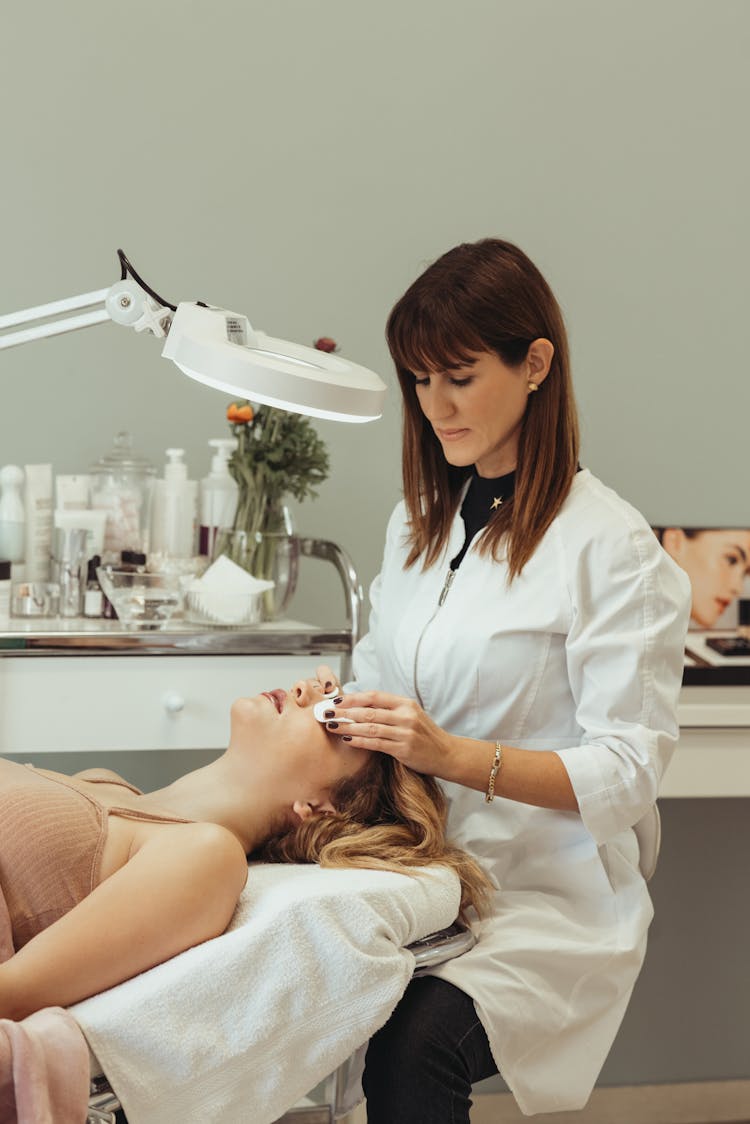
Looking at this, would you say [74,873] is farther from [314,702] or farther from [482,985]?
[482,985]

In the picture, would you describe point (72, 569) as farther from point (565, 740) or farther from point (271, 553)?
point (565, 740)

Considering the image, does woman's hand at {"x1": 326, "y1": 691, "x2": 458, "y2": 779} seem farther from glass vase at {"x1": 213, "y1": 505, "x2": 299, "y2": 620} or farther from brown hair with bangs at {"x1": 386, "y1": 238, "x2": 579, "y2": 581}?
glass vase at {"x1": 213, "y1": 505, "x2": 299, "y2": 620}

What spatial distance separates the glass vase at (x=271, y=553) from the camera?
6.61ft

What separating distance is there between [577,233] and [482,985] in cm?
159

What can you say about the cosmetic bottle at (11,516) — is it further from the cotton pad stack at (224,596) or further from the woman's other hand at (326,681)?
the woman's other hand at (326,681)

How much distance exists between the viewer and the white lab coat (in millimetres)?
1443

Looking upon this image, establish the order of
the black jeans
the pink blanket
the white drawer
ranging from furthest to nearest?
the white drawer
the black jeans
the pink blanket

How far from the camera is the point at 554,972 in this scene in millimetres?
1461

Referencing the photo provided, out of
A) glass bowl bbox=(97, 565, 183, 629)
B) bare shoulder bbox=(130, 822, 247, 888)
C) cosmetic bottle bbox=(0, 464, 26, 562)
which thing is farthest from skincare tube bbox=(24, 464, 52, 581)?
bare shoulder bbox=(130, 822, 247, 888)

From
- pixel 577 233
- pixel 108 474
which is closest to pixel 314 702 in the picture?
pixel 108 474

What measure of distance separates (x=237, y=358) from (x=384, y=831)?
62 centimetres

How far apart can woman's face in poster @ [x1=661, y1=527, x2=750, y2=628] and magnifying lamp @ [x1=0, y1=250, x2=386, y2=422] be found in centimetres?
138

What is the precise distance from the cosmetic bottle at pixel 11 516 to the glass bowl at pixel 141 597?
0.18 metres

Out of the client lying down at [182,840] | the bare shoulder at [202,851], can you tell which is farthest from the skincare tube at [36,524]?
the bare shoulder at [202,851]
